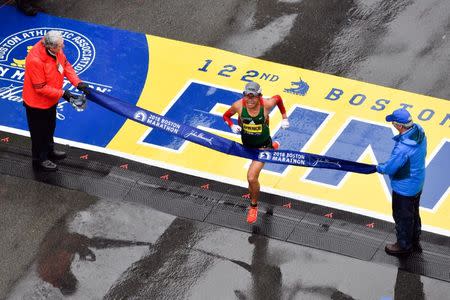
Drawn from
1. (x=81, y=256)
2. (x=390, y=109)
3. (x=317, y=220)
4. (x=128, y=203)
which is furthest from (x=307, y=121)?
(x=81, y=256)

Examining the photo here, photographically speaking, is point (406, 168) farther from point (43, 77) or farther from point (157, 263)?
point (43, 77)

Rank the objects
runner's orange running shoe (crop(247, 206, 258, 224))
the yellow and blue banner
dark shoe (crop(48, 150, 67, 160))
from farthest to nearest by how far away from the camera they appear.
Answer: dark shoe (crop(48, 150, 67, 160)), the yellow and blue banner, runner's orange running shoe (crop(247, 206, 258, 224))

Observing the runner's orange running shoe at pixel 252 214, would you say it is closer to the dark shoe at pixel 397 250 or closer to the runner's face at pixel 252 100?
the runner's face at pixel 252 100

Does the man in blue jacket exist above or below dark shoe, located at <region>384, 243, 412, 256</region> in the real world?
above

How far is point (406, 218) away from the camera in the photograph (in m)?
9.34

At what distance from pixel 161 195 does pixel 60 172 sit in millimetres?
1404

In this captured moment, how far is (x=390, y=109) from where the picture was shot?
A: 40.0 ft

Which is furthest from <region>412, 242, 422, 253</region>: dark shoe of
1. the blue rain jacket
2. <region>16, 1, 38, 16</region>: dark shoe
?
<region>16, 1, 38, 16</region>: dark shoe

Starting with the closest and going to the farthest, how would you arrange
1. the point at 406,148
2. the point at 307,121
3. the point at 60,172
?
the point at 406,148
the point at 60,172
the point at 307,121

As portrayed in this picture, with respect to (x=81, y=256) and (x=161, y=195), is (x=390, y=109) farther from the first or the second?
(x=81, y=256)

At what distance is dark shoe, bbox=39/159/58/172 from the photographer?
1109cm

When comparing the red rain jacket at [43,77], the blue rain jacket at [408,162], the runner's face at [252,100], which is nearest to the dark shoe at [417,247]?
the blue rain jacket at [408,162]

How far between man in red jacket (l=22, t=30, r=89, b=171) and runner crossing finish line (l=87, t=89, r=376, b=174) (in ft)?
1.43

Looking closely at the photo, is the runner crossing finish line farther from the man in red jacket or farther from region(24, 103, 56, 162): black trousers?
region(24, 103, 56, 162): black trousers
